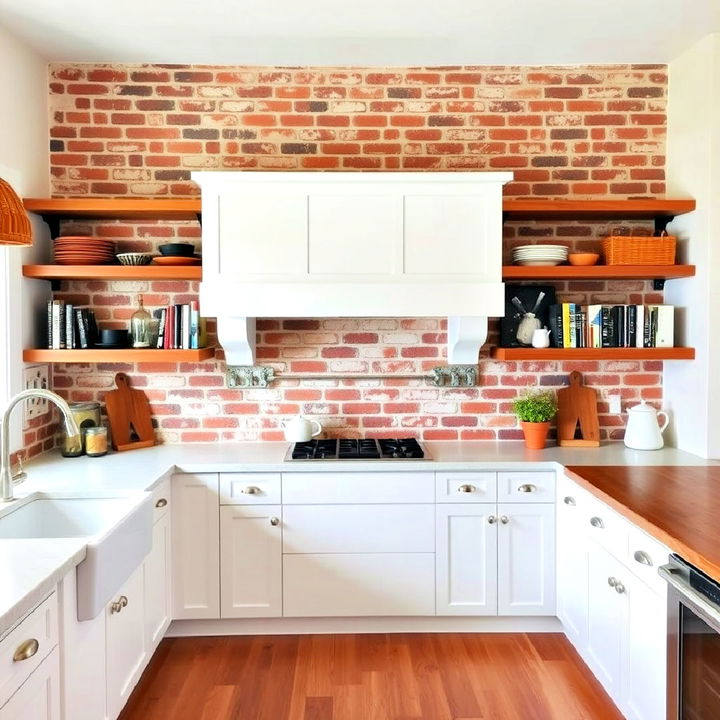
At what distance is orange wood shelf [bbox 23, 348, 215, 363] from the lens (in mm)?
2857

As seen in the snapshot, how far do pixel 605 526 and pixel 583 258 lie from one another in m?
1.28

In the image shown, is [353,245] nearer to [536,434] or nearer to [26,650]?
[536,434]

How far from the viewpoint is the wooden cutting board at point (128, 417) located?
10.1ft

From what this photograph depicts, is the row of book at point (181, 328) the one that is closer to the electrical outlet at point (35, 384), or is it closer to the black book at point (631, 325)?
the electrical outlet at point (35, 384)

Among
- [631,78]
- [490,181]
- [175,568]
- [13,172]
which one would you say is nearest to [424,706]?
[175,568]

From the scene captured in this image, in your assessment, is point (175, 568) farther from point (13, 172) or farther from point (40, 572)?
point (13, 172)

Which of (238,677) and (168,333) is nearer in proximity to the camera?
(238,677)

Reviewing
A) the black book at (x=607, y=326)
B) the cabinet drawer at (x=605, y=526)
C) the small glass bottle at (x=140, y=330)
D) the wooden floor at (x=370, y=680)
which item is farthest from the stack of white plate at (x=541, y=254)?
the small glass bottle at (x=140, y=330)

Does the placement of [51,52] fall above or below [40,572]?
above

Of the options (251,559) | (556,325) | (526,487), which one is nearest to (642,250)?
(556,325)

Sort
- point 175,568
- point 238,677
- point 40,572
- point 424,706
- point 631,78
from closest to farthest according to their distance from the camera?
point 40,572 → point 424,706 → point 238,677 → point 175,568 → point 631,78

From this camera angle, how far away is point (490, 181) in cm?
281

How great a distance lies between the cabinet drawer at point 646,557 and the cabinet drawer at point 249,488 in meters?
1.43

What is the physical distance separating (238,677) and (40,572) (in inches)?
49.6
